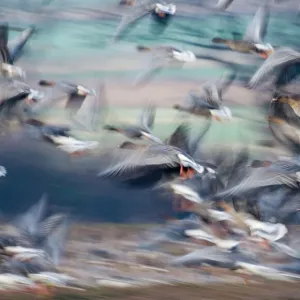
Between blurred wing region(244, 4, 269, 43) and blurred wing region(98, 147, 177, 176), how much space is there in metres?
0.60

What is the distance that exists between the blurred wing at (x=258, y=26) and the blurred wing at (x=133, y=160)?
602 mm

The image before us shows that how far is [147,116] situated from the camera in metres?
3.13

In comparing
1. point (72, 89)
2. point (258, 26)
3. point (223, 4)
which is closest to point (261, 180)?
point (258, 26)

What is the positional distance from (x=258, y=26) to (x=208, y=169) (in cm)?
64

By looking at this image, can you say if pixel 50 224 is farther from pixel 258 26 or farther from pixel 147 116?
pixel 258 26

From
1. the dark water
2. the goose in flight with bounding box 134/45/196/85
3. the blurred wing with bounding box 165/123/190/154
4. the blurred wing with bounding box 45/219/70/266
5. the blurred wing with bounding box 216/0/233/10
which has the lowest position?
the blurred wing with bounding box 45/219/70/266

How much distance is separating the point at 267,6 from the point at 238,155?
25.2 inches

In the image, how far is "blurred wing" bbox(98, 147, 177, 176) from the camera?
314 cm

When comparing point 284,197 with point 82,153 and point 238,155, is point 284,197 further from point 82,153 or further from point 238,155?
point 82,153

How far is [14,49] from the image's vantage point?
316cm

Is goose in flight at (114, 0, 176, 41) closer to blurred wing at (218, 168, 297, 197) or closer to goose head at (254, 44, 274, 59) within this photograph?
goose head at (254, 44, 274, 59)

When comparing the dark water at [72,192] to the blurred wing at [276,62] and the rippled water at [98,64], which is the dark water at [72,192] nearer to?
the rippled water at [98,64]

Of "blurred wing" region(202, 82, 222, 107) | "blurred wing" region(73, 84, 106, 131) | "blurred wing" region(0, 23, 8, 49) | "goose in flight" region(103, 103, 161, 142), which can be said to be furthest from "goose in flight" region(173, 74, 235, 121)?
"blurred wing" region(0, 23, 8, 49)

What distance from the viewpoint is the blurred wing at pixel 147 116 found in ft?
10.3
